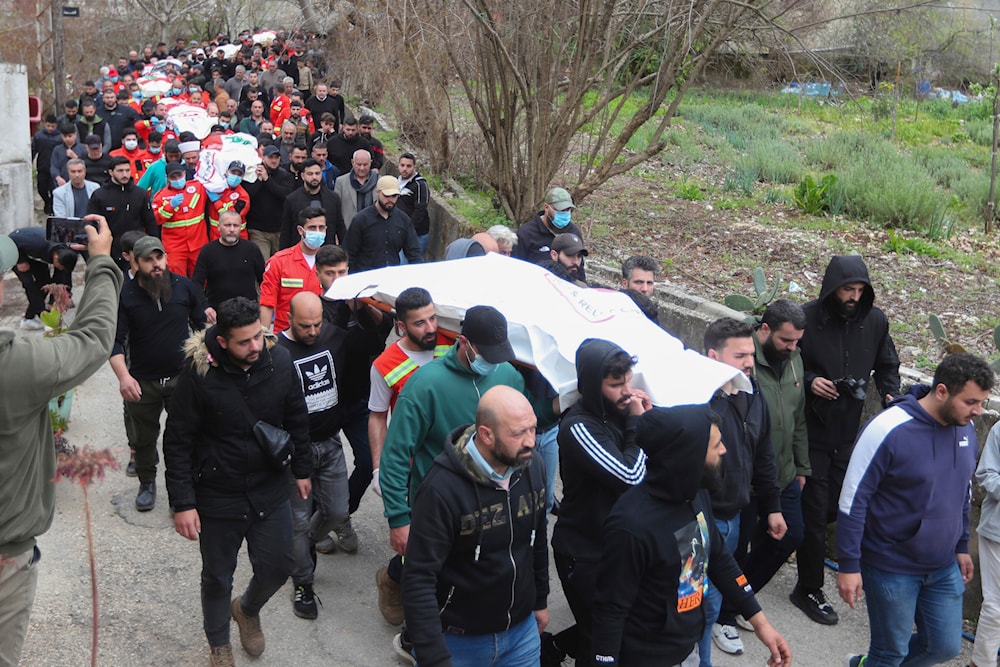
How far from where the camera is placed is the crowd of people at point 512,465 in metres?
3.92

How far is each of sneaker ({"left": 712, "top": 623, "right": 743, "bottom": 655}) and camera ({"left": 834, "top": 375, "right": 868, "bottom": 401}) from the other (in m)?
1.51

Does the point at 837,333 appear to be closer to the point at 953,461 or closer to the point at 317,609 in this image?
the point at 953,461

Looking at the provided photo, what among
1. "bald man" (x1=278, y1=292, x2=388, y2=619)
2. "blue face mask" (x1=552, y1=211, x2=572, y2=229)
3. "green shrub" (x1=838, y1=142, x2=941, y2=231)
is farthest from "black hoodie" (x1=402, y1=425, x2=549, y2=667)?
"green shrub" (x1=838, y1=142, x2=941, y2=231)

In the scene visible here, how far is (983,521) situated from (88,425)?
21.6ft

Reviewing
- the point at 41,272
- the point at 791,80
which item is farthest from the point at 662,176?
the point at 41,272

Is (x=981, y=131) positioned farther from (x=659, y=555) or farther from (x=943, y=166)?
(x=659, y=555)

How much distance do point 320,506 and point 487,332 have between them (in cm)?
181

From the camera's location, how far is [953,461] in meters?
4.89

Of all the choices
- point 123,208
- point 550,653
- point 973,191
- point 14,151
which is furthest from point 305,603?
point 14,151

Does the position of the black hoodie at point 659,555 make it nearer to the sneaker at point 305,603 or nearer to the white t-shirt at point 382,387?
the white t-shirt at point 382,387

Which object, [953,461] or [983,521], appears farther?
[983,521]

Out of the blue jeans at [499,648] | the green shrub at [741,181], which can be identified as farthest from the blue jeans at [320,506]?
the green shrub at [741,181]

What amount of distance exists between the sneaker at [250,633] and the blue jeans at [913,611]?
3.04 metres

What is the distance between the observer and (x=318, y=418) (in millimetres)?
5781
